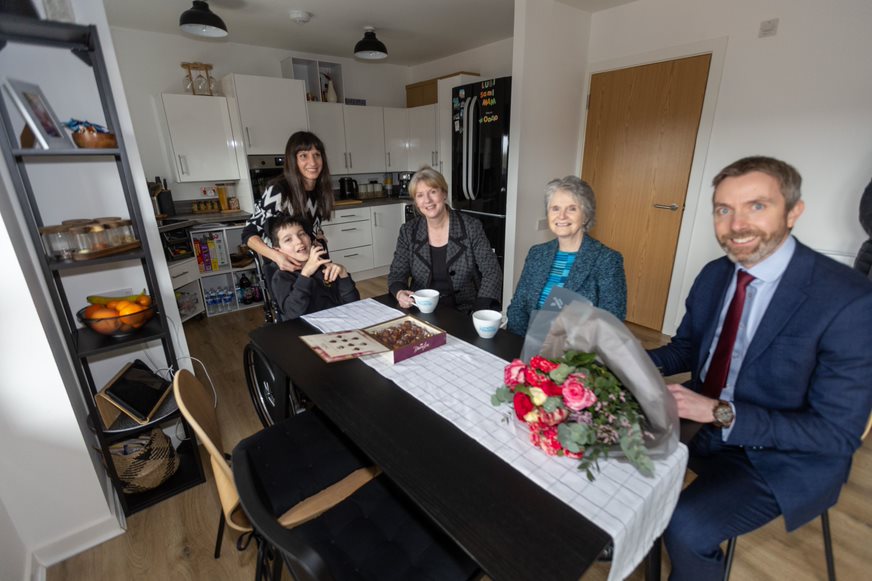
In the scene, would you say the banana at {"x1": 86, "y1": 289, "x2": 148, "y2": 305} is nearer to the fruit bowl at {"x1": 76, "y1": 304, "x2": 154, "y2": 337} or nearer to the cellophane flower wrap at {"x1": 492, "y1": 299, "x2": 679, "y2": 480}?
the fruit bowl at {"x1": 76, "y1": 304, "x2": 154, "y2": 337}

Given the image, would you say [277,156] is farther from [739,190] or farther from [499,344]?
[739,190]

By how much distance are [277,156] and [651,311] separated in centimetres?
384

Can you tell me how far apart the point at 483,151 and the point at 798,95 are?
2.12 meters

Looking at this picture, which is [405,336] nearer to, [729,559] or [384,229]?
[729,559]

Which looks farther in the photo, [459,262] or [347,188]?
[347,188]

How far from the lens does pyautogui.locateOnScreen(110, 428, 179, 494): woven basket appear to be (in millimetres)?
1634

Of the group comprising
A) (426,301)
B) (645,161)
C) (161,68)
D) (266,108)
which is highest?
(161,68)

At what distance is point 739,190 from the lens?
1045mm

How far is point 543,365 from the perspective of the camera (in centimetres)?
84

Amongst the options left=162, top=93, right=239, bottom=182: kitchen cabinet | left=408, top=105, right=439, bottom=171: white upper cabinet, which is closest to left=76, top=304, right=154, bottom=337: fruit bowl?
left=162, top=93, right=239, bottom=182: kitchen cabinet

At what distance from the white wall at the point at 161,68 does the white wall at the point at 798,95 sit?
3.68m

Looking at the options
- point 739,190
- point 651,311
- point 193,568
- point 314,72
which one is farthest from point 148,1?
Result: point 651,311

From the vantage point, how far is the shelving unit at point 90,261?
125cm

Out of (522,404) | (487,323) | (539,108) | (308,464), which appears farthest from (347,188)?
(522,404)
